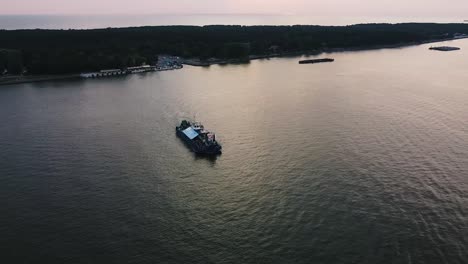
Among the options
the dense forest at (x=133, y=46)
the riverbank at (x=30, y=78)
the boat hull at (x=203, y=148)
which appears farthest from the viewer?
the dense forest at (x=133, y=46)

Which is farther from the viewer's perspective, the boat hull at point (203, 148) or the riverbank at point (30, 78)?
the riverbank at point (30, 78)

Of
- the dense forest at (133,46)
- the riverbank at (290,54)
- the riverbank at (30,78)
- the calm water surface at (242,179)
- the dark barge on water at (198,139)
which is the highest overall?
the dense forest at (133,46)

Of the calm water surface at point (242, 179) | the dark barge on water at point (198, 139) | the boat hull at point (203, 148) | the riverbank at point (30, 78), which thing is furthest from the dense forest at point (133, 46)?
the boat hull at point (203, 148)

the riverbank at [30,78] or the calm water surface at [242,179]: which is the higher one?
the riverbank at [30,78]

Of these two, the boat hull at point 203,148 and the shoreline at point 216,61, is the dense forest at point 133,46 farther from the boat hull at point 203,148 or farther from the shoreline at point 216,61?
the boat hull at point 203,148

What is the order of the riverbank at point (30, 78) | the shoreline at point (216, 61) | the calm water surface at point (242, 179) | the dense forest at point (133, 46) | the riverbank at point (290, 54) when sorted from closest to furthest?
the calm water surface at point (242, 179) < the riverbank at point (30, 78) < the shoreline at point (216, 61) < the dense forest at point (133, 46) < the riverbank at point (290, 54)

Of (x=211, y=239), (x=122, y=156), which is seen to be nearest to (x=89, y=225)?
(x=211, y=239)
